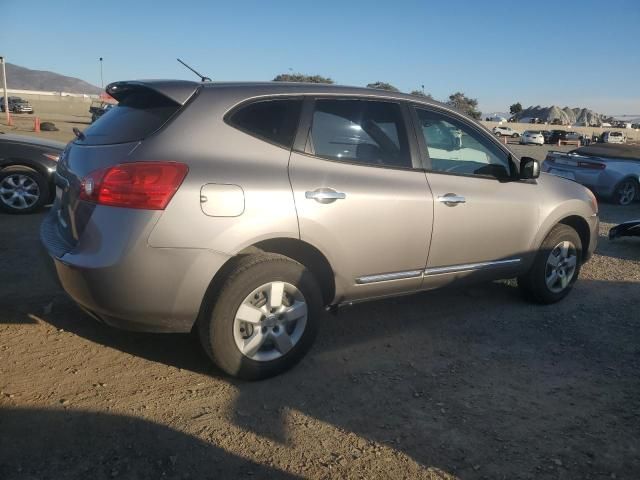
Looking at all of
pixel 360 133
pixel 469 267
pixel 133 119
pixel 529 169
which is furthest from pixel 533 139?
pixel 133 119

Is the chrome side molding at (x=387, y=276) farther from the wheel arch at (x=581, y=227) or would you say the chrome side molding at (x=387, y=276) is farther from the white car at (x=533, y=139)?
the white car at (x=533, y=139)

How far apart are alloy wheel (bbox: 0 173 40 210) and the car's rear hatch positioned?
4.58m

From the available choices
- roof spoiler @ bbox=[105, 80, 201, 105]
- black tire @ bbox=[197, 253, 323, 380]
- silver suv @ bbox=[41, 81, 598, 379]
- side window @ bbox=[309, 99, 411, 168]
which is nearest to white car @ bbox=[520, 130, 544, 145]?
Result: silver suv @ bbox=[41, 81, 598, 379]

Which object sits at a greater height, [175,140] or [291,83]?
[291,83]

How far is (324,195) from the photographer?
3.27 m

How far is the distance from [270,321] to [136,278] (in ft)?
2.73

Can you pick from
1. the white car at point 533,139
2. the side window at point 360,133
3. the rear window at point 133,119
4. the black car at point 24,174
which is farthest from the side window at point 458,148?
the white car at point 533,139

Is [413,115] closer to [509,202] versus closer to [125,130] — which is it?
[509,202]

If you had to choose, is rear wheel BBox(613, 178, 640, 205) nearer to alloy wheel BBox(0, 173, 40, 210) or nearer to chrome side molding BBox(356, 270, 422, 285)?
chrome side molding BBox(356, 270, 422, 285)

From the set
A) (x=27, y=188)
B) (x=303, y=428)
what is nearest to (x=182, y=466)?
(x=303, y=428)

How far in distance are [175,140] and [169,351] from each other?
4.90ft

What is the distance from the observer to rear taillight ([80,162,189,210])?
2.81 metres

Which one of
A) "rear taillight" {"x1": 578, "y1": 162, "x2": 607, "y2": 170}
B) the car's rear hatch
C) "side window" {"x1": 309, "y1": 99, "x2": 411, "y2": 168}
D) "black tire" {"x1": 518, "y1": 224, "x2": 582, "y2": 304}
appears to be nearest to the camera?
the car's rear hatch

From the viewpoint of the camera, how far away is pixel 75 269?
291cm
